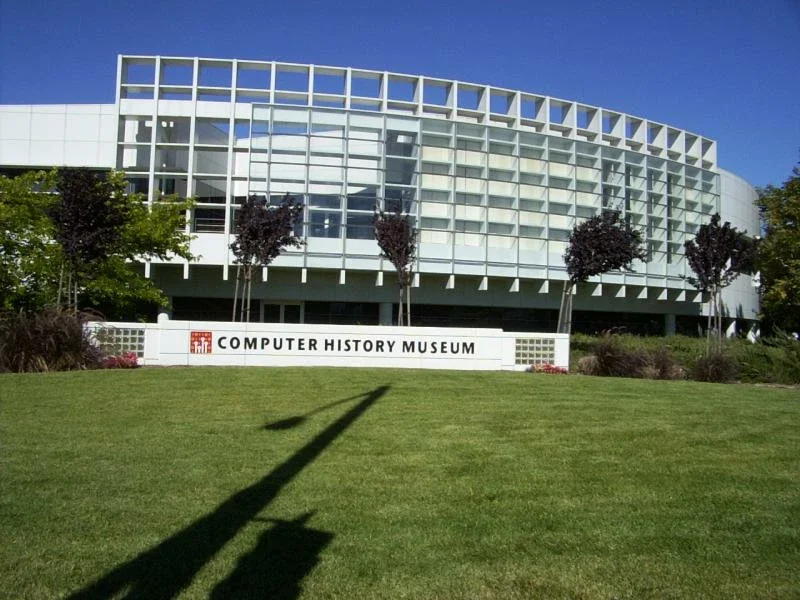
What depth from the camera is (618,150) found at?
1439 inches

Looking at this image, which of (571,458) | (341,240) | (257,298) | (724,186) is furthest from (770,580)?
(724,186)

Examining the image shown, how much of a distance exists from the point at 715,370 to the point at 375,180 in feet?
57.9

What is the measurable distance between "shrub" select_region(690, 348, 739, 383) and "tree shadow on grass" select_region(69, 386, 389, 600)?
15.0 meters

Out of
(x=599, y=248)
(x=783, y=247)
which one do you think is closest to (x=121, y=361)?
(x=599, y=248)

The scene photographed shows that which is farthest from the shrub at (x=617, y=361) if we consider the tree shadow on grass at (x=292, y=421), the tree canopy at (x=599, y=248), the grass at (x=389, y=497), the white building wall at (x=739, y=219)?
the white building wall at (x=739, y=219)

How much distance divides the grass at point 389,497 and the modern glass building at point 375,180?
67.1 ft

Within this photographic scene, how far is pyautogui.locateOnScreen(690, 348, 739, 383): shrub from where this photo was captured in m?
18.3

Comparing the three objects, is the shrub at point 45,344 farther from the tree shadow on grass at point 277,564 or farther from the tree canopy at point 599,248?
the tree canopy at point 599,248

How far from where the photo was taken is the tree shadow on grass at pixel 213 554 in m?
4.18

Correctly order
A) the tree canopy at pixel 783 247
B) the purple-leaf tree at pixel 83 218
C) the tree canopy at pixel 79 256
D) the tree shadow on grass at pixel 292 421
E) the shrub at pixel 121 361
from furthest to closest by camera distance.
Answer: the tree canopy at pixel 783 247 → the tree canopy at pixel 79 256 → the purple-leaf tree at pixel 83 218 → the shrub at pixel 121 361 → the tree shadow on grass at pixel 292 421

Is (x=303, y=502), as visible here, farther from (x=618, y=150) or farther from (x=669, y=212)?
(x=669, y=212)

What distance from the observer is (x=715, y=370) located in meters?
18.3

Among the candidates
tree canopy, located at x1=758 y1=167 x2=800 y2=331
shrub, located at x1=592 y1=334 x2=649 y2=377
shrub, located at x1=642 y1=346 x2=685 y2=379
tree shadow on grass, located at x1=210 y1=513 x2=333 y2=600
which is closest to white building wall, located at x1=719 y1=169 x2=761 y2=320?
tree canopy, located at x1=758 y1=167 x2=800 y2=331

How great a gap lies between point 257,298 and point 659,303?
2248 cm
